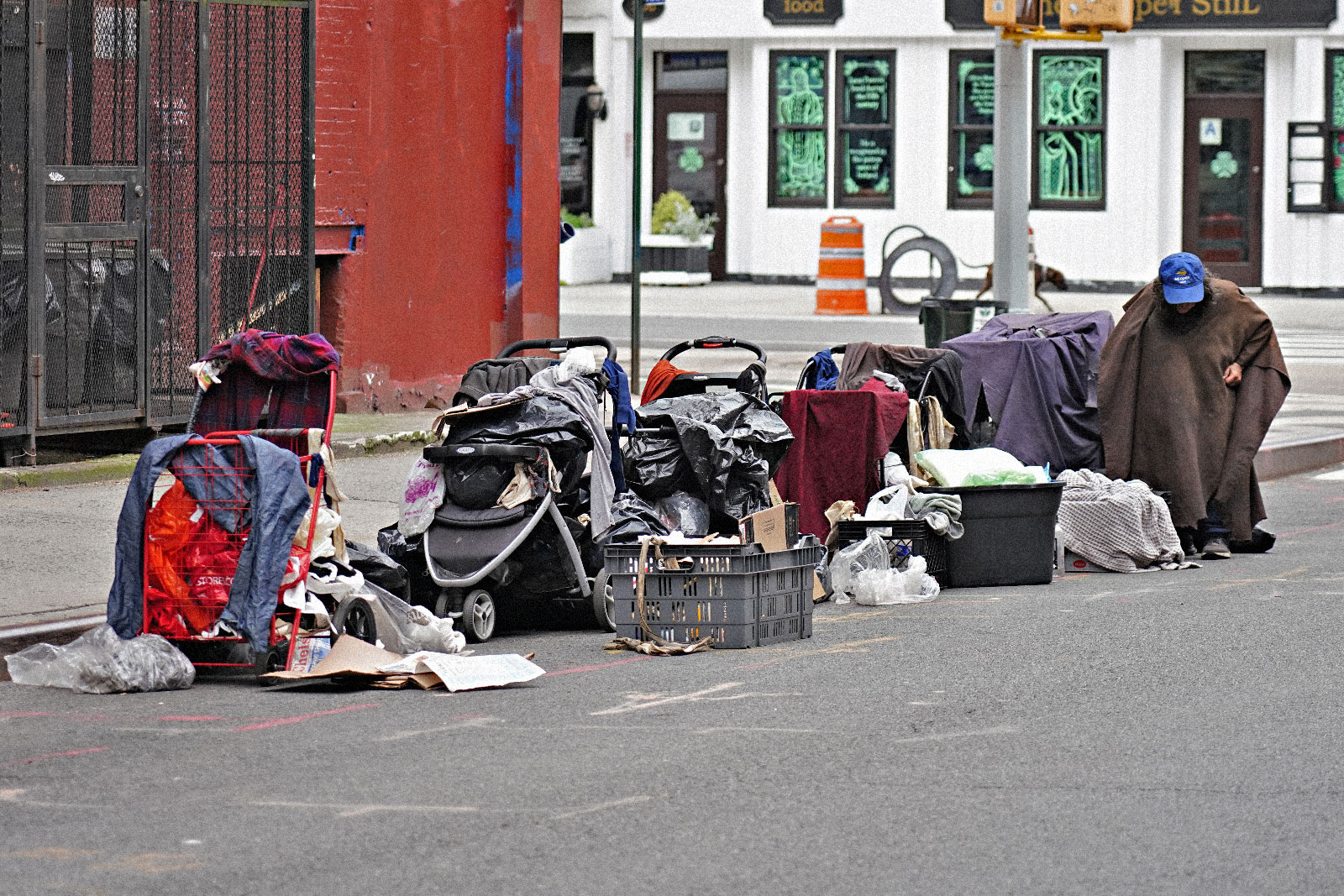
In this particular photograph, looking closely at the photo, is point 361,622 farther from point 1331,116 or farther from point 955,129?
point 1331,116

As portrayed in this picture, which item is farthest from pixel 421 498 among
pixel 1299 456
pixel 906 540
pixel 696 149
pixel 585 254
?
pixel 696 149

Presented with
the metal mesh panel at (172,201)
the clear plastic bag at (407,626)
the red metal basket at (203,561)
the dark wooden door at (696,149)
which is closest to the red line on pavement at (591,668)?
the clear plastic bag at (407,626)

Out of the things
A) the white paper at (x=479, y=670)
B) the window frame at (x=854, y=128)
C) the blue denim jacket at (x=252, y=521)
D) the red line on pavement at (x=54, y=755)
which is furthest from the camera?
the window frame at (x=854, y=128)

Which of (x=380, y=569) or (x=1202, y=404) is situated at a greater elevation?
(x=1202, y=404)

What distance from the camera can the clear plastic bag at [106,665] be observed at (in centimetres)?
785

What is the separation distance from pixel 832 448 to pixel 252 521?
4.00 metres

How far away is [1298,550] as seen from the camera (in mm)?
11875

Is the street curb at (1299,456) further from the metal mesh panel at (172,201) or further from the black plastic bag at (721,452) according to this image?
the metal mesh panel at (172,201)

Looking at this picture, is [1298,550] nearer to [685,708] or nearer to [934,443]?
[934,443]

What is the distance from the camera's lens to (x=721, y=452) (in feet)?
32.8

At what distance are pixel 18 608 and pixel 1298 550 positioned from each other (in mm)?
7003

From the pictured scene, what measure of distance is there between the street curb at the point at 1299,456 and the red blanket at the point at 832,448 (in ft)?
17.4

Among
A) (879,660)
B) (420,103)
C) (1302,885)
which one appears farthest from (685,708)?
(420,103)

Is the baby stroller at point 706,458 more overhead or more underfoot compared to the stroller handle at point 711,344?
more underfoot
